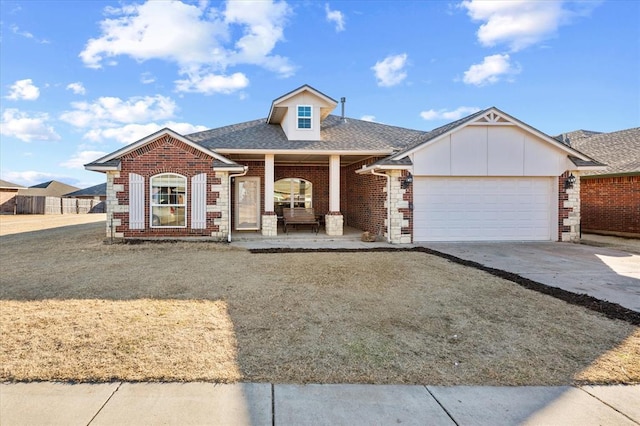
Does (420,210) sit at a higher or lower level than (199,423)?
higher

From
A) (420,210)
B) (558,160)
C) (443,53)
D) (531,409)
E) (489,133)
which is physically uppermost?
(443,53)

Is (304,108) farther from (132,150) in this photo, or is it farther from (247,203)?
(132,150)

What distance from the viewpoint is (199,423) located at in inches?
106

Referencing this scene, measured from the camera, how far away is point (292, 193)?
682 inches

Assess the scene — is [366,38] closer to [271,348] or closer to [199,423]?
[271,348]

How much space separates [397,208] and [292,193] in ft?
20.4

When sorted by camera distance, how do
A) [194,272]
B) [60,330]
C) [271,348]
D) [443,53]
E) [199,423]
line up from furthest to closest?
[443,53], [194,272], [60,330], [271,348], [199,423]

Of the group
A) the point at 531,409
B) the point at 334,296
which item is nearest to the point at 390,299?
the point at 334,296

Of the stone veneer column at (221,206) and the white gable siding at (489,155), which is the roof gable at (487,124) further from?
the stone veneer column at (221,206)

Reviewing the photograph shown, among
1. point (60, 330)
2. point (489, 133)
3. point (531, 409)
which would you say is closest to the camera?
point (531, 409)

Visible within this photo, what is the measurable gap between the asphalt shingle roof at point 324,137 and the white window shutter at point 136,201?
2.54 m

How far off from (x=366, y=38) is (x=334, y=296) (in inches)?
530

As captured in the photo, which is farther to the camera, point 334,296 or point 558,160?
point 558,160

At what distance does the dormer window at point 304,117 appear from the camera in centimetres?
1459
